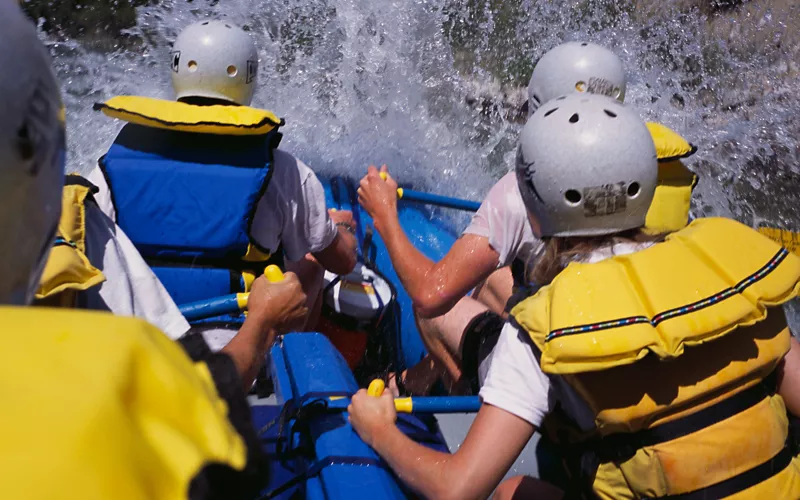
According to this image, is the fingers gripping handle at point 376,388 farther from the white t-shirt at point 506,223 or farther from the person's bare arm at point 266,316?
the white t-shirt at point 506,223

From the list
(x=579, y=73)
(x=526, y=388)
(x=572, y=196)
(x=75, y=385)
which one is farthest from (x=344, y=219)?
(x=75, y=385)

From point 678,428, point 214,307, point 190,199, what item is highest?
point 678,428

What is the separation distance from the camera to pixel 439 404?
6.66 ft

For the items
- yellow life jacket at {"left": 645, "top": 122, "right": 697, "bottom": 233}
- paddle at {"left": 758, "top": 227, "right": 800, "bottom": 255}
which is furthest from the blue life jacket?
paddle at {"left": 758, "top": 227, "right": 800, "bottom": 255}

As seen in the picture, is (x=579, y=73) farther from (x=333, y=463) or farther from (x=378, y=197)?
(x=333, y=463)

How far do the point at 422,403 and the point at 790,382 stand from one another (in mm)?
949

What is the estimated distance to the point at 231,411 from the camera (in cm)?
61

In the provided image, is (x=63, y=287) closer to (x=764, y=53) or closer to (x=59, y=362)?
(x=59, y=362)

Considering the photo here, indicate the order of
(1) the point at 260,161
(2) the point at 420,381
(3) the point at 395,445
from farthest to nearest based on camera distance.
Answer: (2) the point at 420,381 → (1) the point at 260,161 → (3) the point at 395,445

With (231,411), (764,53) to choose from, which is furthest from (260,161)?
(764,53)

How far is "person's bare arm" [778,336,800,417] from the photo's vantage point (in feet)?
5.42

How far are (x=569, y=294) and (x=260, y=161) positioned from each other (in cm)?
136

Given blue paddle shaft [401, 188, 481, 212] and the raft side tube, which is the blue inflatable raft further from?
blue paddle shaft [401, 188, 481, 212]

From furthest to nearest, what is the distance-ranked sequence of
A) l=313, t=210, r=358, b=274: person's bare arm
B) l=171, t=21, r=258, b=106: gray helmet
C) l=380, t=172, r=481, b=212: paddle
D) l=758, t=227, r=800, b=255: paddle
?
1. l=380, t=172, r=481, b=212: paddle
2. l=758, t=227, r=800, b=255: paddle
3. l=313, t=210, r=358, b=274: person's bare arm
4. l=171, t=21, r=258, b=106: gray helmet
